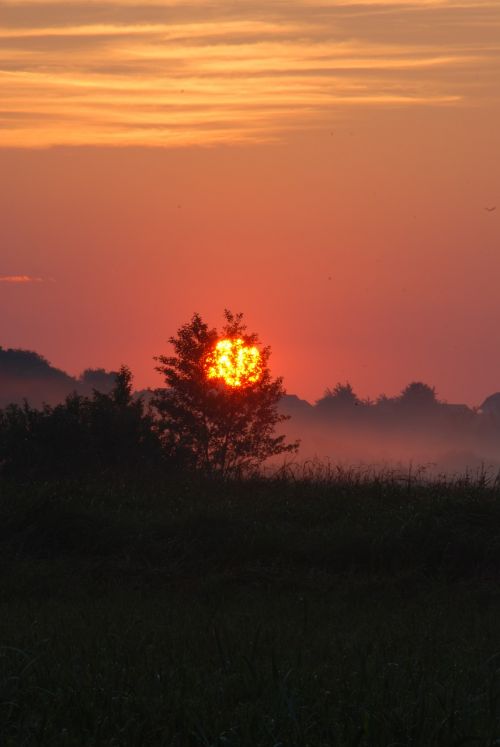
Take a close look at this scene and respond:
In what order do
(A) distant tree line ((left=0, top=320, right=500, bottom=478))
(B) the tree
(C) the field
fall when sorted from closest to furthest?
(C) the field, (A) distant tree line ((left=0, top=320, right=500, bottom=478)), (B) the tree

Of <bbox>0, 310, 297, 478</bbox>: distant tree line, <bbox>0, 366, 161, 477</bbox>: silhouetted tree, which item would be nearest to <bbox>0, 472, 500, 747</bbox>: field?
<bbox>0, 310, 297, 478</bbox>: distant tree line

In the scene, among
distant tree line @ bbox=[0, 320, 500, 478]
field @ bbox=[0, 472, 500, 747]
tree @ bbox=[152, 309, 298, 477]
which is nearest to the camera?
field @ bbox=[0, 472, 500, 747]

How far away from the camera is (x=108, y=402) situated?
89.0 feet

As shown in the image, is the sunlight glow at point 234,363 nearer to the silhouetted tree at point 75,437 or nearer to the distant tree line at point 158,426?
the distant tree line at point 158,426

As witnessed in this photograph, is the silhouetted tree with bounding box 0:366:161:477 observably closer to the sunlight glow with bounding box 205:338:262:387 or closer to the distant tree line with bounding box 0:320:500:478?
the distant tree line with bounding box 0:320:500:478

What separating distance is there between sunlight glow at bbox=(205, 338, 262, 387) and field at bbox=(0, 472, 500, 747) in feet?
133

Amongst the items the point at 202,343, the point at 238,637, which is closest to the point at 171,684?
the point at 238,637

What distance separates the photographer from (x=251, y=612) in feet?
33.8

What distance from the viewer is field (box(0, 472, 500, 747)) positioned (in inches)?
226

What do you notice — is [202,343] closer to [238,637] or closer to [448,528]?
[448,528]

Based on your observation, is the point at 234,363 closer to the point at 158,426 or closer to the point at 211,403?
the point at 211,403

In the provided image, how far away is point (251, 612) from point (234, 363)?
48802 mm

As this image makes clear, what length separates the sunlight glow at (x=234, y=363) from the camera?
189 feet

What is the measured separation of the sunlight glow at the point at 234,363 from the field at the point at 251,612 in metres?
40.6
